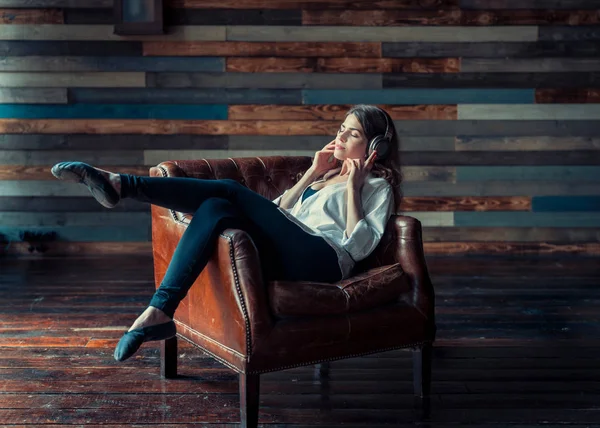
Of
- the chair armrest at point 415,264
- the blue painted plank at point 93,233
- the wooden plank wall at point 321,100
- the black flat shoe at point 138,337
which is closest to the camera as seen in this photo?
the black flat shoe at point 138,337

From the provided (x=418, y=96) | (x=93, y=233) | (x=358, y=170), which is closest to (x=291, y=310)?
(x=358, y=170)

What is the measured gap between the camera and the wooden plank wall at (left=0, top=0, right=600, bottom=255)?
5.05m

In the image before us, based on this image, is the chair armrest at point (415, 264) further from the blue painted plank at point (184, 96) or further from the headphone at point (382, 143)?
the blue painted plank at point (184, 96)

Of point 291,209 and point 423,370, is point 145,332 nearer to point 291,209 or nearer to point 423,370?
point 291,209

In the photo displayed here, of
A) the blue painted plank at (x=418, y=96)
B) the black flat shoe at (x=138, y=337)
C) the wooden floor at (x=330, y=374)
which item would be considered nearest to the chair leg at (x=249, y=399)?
the wooden floor at (x=330, y=374)

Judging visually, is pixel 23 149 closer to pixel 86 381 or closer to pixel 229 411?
pixel 86 381

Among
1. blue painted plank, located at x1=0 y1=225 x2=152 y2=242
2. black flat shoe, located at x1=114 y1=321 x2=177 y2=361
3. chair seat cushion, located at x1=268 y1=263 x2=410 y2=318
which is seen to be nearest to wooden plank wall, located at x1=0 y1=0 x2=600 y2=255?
blue painted plank, located at x1=0 y1=225 x2=152 y2=242

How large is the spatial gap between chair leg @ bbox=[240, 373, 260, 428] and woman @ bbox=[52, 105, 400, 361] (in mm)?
297

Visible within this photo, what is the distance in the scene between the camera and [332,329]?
2400 mm

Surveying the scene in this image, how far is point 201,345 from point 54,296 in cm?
182

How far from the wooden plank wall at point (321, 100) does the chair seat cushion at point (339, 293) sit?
2.68 meters

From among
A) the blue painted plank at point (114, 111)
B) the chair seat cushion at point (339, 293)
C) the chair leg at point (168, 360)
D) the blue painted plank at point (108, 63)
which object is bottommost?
the chair leg at point (168, 360)

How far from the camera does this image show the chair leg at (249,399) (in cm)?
229

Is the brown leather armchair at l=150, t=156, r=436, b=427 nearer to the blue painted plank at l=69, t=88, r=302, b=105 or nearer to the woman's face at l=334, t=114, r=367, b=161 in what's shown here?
the woman's face at l=334, t=114, r=367, b=161
